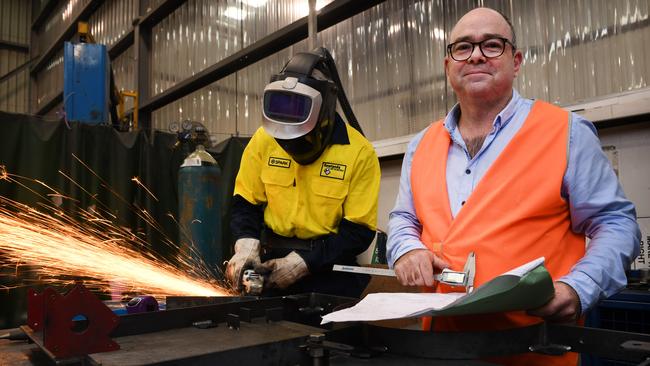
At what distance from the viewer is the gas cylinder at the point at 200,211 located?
15.4 ft

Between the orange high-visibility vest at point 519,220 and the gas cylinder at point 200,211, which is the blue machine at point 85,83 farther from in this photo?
the orange high-visibility vest at point 519,220

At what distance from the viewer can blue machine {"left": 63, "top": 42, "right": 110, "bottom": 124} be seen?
216 inches

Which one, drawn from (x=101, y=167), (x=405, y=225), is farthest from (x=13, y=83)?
(x=405, y=225)

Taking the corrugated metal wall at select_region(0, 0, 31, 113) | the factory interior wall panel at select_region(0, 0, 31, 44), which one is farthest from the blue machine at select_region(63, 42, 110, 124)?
the factory interior wall panel at select_region(0, 0, 31, 44)

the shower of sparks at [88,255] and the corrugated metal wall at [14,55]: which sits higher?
the corrugated metal wall at [14,55]

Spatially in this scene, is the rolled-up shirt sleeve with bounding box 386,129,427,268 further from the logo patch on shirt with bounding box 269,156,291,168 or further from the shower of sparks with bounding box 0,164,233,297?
the shower of sparks with bounding box 0,164,233,297

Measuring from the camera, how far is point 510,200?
1393mm

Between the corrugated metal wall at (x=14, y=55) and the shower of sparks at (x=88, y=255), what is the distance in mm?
12056

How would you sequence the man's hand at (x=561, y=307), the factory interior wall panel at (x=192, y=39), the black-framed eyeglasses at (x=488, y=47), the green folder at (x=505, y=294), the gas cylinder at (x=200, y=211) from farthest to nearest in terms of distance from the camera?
the factory interior wall panel at (x=192, y=39) → the gas cylinder at (x=200, y=211) → the black-framed eyeglasses at (x=488, y=47) → the man's hand at (x=561, y=307) → the green folder at (x=505, y=294)

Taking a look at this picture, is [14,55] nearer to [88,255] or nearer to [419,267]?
[88,255]

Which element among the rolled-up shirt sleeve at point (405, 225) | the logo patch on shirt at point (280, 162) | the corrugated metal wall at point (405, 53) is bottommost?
the rolled-up shirt sleeve at point (405, 225)

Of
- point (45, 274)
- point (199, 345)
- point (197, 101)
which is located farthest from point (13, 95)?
point (199, 345)

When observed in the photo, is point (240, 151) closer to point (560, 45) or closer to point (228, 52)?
point (228, 52)

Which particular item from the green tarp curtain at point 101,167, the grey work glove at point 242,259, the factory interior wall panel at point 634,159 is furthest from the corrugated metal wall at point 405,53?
the grey work glove at point 242,259
